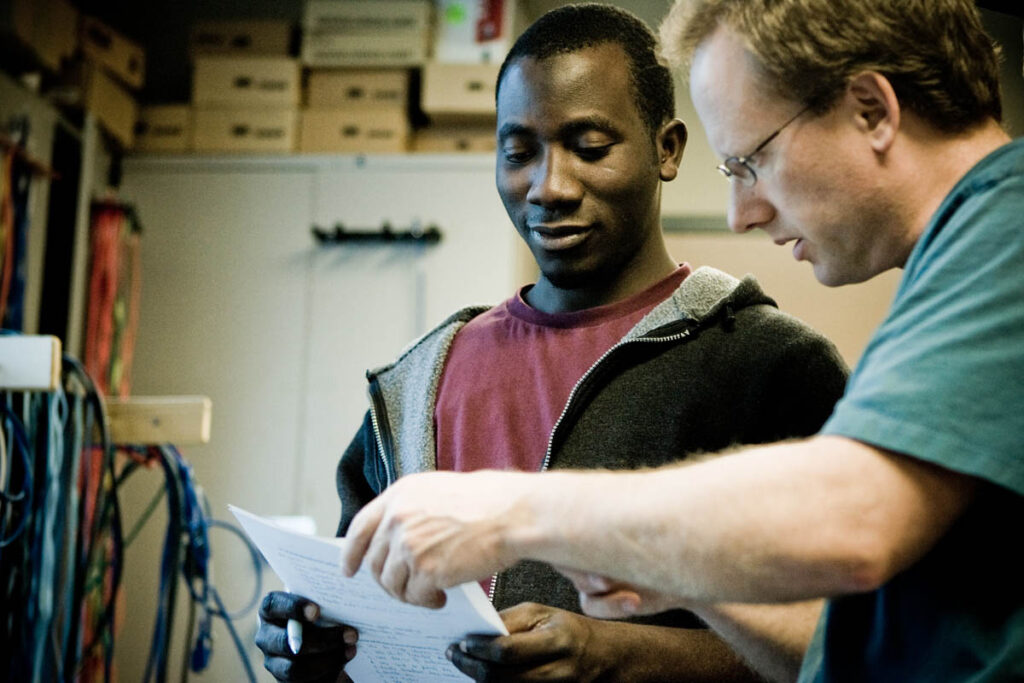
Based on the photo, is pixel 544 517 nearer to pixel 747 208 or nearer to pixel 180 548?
pixel 747 208

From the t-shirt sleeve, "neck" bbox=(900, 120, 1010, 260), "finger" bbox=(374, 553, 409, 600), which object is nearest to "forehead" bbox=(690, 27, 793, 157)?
"neck" bbox=(900, 120, 1010, 260)

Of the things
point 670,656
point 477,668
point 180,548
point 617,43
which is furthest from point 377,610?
point 180,548

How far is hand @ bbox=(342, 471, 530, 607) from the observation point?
0.72 metres

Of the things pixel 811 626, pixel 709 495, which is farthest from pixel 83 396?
pixel 709 495

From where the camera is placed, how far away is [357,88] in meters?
3.66

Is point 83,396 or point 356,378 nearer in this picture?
point 83,396

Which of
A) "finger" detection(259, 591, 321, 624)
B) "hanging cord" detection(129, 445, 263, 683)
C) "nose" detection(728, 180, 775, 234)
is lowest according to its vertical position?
"hanging cord" detection(129, 445, 263, 683)

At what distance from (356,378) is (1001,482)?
298 centimetres

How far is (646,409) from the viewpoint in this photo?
1.19m

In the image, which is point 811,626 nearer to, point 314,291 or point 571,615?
point 571,615

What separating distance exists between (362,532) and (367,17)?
3133mm

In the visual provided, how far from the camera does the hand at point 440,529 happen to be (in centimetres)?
72

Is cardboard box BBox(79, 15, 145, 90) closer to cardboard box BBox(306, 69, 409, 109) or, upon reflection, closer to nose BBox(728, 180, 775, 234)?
cardboard box BBox(306, 69, 409, 109)

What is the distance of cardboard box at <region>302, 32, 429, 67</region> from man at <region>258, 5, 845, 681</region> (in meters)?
2.30
